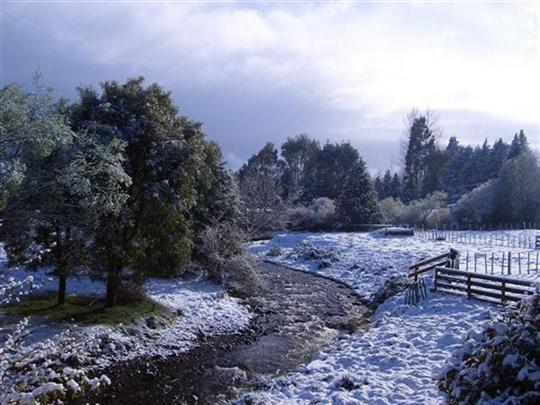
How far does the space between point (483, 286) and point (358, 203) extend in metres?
43.4

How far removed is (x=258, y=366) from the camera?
14.4 meters

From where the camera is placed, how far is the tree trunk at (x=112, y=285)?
55.3 feet

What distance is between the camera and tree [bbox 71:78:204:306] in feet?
54.0

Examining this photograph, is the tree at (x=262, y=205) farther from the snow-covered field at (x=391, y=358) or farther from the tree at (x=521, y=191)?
the tree at (x=521, y=191)

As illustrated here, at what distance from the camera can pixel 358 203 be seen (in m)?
60.8

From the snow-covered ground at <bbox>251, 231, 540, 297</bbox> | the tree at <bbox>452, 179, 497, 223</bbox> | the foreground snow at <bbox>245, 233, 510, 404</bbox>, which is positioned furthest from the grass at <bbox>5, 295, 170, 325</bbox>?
the tree at <bbox>452, 179, 497, 223</bbox>

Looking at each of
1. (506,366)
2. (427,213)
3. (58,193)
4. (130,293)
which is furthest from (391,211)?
(506,366)

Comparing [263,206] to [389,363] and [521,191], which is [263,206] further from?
[389,363]

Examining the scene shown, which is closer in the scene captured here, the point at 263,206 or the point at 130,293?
the point at 130,293

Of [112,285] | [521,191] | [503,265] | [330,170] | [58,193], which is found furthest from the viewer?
[330,170]

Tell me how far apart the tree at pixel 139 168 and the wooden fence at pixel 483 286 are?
11099 mm

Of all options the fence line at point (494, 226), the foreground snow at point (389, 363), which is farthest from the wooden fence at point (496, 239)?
the foreground snow at point (389, 363)

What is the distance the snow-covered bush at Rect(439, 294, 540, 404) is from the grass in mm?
11988

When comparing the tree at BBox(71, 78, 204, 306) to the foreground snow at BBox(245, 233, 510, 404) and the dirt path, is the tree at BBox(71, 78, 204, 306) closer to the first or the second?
the dirt path
